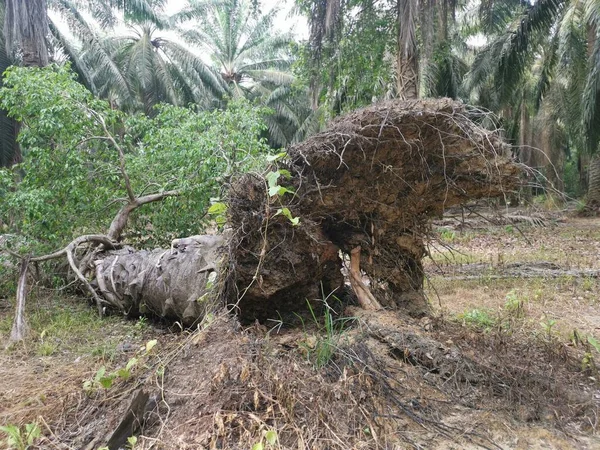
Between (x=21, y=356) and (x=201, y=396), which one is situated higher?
(x=201, y=396)

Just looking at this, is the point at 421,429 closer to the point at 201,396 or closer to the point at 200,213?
the point at 201,396

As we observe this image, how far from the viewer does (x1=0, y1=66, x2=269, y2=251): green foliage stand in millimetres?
6047

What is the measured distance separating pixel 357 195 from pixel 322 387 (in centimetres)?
160

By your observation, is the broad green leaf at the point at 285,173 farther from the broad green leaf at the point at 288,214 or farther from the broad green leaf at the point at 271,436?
the broad green leaf at the point at 271,436

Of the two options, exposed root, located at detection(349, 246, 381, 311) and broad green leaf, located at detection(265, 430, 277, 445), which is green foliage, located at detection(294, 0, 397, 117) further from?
broad green leaf, located at detection(265, 430, 277, 445)

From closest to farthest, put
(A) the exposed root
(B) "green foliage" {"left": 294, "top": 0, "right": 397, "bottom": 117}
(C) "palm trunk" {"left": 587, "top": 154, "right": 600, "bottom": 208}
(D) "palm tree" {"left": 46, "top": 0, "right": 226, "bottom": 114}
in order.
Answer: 1. (A) the exposed root
2. (B) "green foliage" {"left": 294, "top": 0, "right": 397, "bottom": 117}
3. (C) "palm trunk" {"left": 587, "top": 154, "right": 600, "bottom": 208}
4. (D) "palm tree" {"left": 46, "top": 0, "right": 226, "bottom": 114}

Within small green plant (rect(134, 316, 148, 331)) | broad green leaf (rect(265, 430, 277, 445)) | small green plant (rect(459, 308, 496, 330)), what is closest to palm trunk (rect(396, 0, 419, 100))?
small green plant (rect(459, 308, 496, 330))

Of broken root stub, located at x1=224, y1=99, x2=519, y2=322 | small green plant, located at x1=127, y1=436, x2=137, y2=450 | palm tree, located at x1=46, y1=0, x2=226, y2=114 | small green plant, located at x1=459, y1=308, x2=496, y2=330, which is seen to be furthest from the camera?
palm tree, located at x1=46, y1=0, x2=226, y2=114

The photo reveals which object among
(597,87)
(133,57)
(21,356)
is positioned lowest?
(21,356)

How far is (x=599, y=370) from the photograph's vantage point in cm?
347

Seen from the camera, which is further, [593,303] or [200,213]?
[200,213]

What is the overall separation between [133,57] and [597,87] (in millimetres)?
19136

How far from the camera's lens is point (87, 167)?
648 cm

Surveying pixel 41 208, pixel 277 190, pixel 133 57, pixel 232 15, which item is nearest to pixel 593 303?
pixel 277 190
